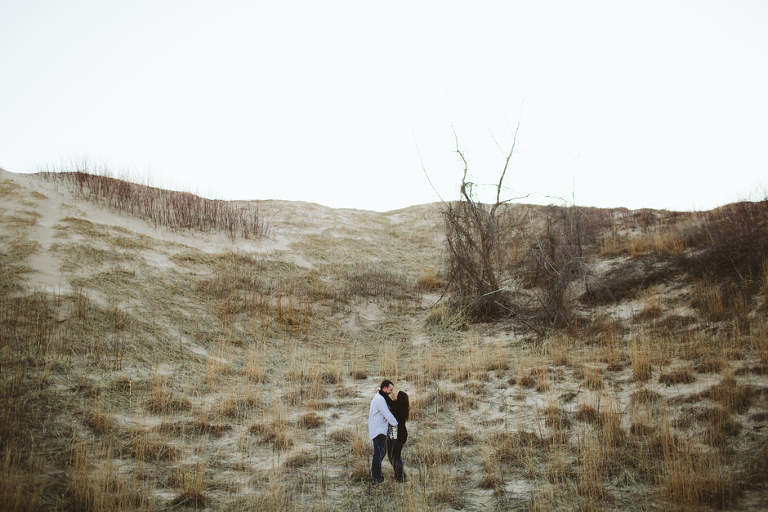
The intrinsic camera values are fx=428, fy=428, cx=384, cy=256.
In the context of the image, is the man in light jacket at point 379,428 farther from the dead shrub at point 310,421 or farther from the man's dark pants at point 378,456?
the dead shrub at point 310,421

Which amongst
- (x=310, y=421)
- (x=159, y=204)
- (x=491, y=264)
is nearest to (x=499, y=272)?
(x=491, y=264)

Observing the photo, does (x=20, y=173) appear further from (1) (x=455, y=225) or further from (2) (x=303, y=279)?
(1) (x=455, y=225)

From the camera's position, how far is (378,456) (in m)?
4.91

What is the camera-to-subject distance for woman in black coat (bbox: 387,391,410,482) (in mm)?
4891

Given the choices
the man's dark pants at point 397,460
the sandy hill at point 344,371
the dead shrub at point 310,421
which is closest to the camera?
the sandy hill at point 344,371

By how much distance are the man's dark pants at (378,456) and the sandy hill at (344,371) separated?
133 millimetres

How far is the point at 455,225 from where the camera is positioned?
1242cm

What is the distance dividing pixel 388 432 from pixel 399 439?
15 centimetres

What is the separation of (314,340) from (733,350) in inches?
335

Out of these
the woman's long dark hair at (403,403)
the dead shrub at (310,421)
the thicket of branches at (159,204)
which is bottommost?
the dead shrub at (310,421)

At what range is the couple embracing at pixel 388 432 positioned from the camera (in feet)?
16.1

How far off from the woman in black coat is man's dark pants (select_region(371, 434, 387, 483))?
0.09 m

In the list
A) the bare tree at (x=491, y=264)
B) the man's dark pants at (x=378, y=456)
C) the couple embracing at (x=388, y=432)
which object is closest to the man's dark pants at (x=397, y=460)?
the couple embracing at (x=388, y=432)

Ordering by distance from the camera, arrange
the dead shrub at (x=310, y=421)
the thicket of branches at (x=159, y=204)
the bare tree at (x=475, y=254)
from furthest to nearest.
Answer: the thicket of branches at (x=159, y=204) → the bare tree at (x=475, y=254) → the dead shrub at (x=310, y=421)
